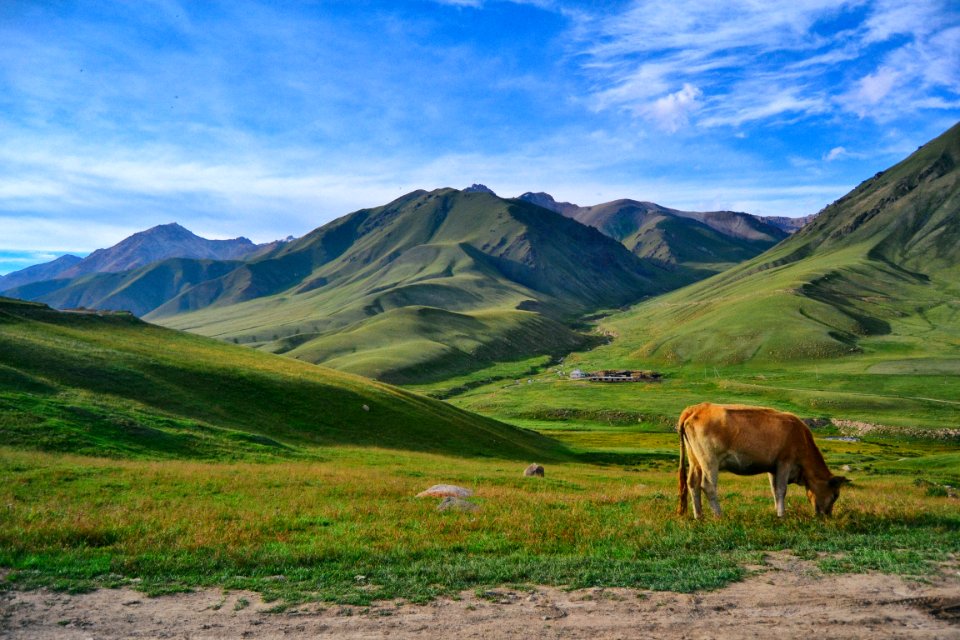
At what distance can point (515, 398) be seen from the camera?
145625 millimetres

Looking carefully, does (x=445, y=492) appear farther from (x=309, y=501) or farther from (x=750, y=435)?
(x=750, y=435)

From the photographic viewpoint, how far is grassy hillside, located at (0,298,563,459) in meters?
34.8

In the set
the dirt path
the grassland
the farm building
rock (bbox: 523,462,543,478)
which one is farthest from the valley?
the farm building

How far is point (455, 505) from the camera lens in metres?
20.5

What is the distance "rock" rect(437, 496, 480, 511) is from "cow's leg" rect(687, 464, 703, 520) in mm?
7240

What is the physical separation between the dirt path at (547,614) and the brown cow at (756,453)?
518 centimetres

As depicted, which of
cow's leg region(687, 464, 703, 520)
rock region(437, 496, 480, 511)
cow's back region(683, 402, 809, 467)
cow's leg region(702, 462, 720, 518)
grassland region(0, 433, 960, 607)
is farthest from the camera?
rock region(437, 496, 480, 511)

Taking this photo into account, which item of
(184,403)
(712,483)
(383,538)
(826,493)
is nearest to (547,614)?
(383,538)

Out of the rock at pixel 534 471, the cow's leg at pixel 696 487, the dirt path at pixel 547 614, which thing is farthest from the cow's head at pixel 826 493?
the rock at pixel 534 471

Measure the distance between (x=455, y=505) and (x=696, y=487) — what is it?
26.8ft

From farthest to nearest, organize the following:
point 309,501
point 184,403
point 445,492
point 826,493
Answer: point 184,403 → point 445,492 → point 309,501 → point 826,493

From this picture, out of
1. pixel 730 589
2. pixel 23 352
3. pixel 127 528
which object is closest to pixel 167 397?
pixel 23 352

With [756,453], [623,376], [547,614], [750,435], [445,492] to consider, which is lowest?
[623,376]

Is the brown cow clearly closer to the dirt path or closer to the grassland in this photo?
the grassland
